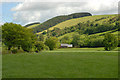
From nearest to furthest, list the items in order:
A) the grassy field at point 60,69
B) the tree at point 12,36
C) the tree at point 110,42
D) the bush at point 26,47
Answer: the grassy field at point 60,69 < the tree at point 12,36 < the bush at point 26,47 < the tree at point 110,42

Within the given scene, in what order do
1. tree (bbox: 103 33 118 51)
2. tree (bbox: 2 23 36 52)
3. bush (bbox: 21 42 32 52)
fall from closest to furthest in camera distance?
tree (bbox: 2 23 36 52) → bush (bbox: 21 42 32 52) → tree (bbox: 103 33 118 51)

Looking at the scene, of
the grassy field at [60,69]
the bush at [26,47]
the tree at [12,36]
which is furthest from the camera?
the bush at [26,47]

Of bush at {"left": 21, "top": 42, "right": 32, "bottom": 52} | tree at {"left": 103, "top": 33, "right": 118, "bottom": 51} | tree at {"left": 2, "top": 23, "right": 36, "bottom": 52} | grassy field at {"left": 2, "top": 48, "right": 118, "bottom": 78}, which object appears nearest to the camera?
grassy field at {"left": 2, "top": 48, "right": 118, "bottom": 78}

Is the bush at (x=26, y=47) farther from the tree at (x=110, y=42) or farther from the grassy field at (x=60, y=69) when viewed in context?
the tree at (x=110, y=42)

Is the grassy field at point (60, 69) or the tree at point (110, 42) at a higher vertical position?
the tree at point (110, 42)

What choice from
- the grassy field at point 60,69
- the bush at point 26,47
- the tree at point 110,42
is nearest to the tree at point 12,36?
the bush at point 26,47

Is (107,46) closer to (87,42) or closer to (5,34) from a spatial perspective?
(87,42)

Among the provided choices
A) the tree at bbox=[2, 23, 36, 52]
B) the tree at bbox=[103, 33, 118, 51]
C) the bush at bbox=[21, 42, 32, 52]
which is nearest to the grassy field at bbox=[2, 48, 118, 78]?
the tree at bbox=[2, 23, 36, 52]

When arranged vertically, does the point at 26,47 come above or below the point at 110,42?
below

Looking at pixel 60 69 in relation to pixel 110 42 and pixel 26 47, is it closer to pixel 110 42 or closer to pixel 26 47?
pixel 26 47

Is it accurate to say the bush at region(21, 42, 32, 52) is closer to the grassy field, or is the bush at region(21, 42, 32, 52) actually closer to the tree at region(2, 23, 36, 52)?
the tree at region(2, 23, 36, 52)

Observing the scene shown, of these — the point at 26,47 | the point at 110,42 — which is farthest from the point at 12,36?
the point at 110,42

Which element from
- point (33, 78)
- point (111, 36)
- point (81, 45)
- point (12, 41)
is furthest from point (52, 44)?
point (33, 78)

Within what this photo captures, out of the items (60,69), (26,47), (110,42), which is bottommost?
(60,69)
